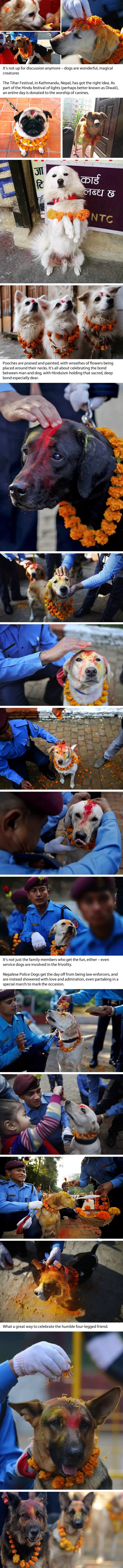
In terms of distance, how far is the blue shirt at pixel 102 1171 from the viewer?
21.2 feet

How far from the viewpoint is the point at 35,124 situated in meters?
6.25

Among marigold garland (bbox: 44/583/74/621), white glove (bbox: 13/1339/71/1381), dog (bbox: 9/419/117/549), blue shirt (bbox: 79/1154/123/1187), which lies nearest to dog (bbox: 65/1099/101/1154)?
blue shirt (bbox: 79/1154/123/1187)

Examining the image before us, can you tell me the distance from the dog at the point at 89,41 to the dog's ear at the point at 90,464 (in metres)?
1.90

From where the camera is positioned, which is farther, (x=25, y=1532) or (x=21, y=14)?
(x=25, y=1532)

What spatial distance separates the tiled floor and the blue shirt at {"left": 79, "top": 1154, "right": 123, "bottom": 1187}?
17.4 ft

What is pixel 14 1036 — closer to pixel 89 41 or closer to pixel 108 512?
pixel 108 512

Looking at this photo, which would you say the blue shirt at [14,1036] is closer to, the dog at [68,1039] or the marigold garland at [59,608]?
the dog at [68,1039]

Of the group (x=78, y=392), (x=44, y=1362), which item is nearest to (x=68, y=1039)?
(x=44, y=1362)

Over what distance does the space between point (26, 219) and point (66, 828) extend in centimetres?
322

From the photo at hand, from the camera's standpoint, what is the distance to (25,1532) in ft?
21.0

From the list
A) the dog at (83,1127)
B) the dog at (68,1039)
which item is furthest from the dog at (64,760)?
the dog at (83,1127)

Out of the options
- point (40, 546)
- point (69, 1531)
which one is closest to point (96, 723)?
point (40, 546)

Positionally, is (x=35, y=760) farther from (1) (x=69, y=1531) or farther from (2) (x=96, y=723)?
(1) (x=69, y=1531)

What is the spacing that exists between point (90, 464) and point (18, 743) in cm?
152
